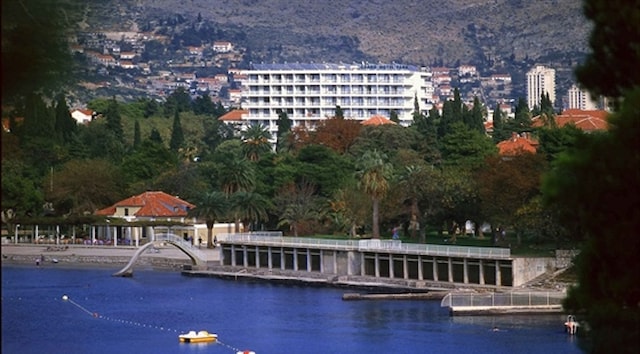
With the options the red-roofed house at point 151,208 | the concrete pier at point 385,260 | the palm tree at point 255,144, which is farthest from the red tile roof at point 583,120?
the concrete pier at point 385,260

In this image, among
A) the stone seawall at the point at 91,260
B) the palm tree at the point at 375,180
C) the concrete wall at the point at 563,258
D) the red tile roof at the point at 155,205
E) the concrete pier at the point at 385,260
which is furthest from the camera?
the red tile roof at the point at 155,205

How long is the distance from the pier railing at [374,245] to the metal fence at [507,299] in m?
3.85

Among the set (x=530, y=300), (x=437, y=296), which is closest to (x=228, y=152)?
(x=437, y=296)

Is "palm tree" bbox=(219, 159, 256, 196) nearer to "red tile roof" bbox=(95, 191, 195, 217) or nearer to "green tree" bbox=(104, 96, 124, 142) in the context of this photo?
"red tile roof" bbox=(95, 191, 195, 217)

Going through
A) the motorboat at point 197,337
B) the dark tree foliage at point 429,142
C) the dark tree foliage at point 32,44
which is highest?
the dark tree foliage at point 429,142

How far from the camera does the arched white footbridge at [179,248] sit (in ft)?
232

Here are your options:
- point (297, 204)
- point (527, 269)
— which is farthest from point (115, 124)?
point (527, 269)

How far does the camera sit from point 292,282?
6619 centimetres

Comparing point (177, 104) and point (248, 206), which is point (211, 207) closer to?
point (248, 206)

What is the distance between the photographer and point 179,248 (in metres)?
72.9

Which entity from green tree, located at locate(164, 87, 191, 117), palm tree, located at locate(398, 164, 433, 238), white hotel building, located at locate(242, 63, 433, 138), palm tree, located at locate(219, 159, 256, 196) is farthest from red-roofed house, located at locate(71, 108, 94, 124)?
palm tree, located at locate(398, 164, 433, 238)

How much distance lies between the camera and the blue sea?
45562mm

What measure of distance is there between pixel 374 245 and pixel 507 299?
11.7m

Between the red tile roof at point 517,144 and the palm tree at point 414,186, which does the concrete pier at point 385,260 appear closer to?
the palm tree at point 414,186
